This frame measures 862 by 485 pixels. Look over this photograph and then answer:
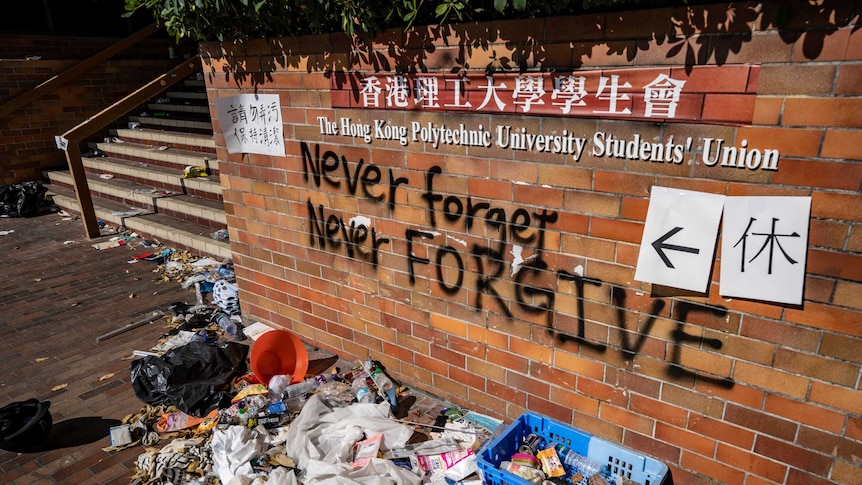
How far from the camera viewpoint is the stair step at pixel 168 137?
786cm

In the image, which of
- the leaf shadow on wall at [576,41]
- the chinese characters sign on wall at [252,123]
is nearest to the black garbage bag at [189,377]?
the chinese characters sign on wall at [252,123]

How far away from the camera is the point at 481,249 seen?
2.93m

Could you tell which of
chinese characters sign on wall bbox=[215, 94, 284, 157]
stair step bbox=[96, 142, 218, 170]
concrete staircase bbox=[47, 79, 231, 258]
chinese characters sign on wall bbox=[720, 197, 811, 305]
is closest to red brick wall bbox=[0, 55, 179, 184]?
concrete staircase bbox=[47, 79, 231, 258]

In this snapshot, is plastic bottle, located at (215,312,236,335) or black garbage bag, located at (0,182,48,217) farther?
black garbage bag, located at (0,182,48,217)

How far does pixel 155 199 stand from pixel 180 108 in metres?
2.79

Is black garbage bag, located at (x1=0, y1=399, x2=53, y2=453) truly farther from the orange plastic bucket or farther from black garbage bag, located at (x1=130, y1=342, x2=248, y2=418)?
the orange plastic bucket

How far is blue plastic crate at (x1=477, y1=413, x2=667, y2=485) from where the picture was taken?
253 cm

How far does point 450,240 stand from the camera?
306 centimetres

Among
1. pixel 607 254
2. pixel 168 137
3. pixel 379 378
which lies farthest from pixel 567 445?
pixel 168 137

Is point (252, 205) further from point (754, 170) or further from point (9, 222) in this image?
point (9, 222)

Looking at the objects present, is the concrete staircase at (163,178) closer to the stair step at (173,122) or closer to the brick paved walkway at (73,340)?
the stair step at (173,122)

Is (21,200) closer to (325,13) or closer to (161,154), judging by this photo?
(161,154)

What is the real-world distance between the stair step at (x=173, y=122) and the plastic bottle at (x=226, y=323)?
4598 mm

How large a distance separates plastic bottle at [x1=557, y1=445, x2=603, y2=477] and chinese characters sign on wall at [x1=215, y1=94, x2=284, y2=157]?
273cm
